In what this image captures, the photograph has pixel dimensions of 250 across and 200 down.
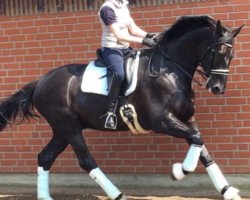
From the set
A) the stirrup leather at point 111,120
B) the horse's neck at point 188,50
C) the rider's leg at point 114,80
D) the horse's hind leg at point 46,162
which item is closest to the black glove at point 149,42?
the horse's neck at point 188,50

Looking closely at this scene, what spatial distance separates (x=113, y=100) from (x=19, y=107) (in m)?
1.56

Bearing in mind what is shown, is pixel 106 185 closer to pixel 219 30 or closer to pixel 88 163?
pixel 88 163

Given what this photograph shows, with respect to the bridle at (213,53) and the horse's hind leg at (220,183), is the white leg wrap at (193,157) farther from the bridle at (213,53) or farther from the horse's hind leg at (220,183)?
the bridle at (213,53)

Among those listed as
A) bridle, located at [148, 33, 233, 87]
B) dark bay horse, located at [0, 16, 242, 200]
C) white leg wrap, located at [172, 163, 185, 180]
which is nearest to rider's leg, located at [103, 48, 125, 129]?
dark bay horse, located at [0, 16, 242, 200]

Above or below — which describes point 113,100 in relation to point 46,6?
below

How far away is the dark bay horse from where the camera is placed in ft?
19.7

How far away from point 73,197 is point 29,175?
0.92 m

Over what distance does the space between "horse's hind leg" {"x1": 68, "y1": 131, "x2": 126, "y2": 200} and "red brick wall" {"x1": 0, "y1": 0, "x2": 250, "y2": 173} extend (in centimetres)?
92

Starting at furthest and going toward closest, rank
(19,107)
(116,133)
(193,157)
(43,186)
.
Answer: (116,133) → (19,107) → (43,186) → (193,157)

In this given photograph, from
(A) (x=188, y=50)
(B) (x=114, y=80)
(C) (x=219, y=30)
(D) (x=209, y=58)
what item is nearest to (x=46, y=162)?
(B) (x=114, y=80)

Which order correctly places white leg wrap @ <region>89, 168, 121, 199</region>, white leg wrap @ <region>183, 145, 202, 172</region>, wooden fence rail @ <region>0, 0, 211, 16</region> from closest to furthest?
white leg wrap @ <region>183, 145, 202, 172</region> < white leg wrap @ <region>89, 168, 121, 199</region> < wooden fence rail @ <region>0, 0, 211, 16</region>

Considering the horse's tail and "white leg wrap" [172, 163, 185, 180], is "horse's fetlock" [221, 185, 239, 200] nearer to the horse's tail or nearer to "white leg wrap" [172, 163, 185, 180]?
"white leg wrap" [172, 163, 185, 180]

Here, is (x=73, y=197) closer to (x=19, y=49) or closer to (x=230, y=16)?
(x=19, y=49)

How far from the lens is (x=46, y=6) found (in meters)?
7.84
